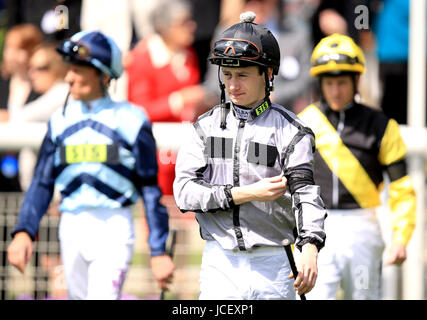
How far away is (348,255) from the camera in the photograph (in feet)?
19.4

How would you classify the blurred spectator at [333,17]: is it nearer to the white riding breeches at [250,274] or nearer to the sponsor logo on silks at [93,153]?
the sponsor logo on silks at [93,153]

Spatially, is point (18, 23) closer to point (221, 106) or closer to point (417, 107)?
point (417, 107)

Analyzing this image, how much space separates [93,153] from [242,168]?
4.53 feet

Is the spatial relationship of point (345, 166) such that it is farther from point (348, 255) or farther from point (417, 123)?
point (417, 123)

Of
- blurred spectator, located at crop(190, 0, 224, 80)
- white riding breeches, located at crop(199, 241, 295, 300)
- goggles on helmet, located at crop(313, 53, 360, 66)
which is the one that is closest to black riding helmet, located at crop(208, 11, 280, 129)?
white riding breeches, located at crop(199, 241, 295, 300)

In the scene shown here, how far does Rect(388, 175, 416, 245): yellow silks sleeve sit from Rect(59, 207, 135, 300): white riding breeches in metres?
1.60

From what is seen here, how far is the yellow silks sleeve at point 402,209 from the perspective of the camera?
Answer: 5.92 m

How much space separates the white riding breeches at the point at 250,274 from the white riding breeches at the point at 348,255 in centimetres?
127

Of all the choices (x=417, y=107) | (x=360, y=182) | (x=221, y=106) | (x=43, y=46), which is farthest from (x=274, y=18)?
(x=221, y=106)

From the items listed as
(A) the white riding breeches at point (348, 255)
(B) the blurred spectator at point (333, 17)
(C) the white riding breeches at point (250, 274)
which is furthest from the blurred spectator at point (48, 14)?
(C) the white riding breeches at point (250, 274)

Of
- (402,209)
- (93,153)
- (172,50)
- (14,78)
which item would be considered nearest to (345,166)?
(402,209)

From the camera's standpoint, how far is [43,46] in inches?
339

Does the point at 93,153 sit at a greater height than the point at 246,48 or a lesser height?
lesser

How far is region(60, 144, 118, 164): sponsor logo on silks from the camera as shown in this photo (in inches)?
221
